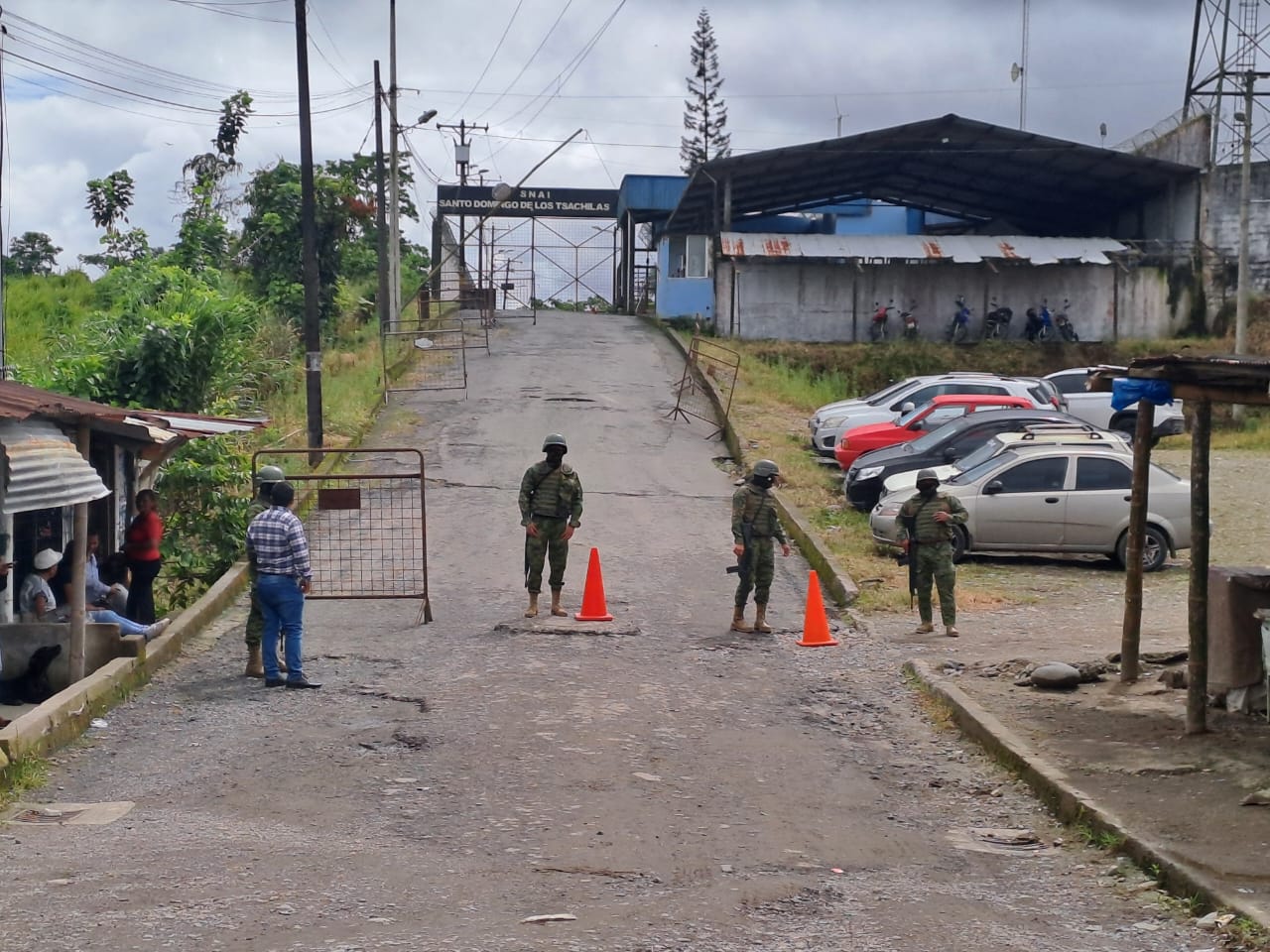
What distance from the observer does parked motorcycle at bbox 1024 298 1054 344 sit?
40.1 m

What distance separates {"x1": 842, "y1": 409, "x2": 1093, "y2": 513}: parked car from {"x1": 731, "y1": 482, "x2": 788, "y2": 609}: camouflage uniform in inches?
262

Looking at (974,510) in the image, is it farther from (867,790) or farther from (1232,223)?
(1232,223)

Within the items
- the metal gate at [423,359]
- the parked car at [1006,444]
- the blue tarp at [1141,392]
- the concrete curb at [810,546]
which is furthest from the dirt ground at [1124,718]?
the metal gate at [423,359]

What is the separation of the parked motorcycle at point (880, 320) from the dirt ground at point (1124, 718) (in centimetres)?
2239

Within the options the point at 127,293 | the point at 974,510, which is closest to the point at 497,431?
the point at 127,293

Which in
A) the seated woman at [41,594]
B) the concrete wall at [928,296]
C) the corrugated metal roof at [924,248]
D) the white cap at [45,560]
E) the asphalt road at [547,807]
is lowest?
the asphalt road at [547,807]

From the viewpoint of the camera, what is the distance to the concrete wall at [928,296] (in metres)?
40.3

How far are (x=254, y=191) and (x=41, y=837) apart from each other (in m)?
38.1

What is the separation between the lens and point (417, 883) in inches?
257

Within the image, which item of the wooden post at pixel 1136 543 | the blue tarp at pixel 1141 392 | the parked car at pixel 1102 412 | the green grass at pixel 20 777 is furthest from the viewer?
the parked car at pixel 1102 412

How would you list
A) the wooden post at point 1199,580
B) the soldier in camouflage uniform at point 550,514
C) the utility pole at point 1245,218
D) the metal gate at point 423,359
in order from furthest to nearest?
1. the utility pole at point 1245,218
2. the metal gate at point 423,359
3. the soldier in camouflage uniform at point 550,514
4. the wooden post at point 1199,580

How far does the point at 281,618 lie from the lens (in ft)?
37.3

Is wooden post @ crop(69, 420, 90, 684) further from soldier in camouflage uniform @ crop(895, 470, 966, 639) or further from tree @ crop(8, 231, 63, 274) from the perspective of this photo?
tree @ crop(8, 231, 63, 274)

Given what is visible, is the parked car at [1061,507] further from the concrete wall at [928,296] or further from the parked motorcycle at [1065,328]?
the parked motorcycle at [1065,328]
